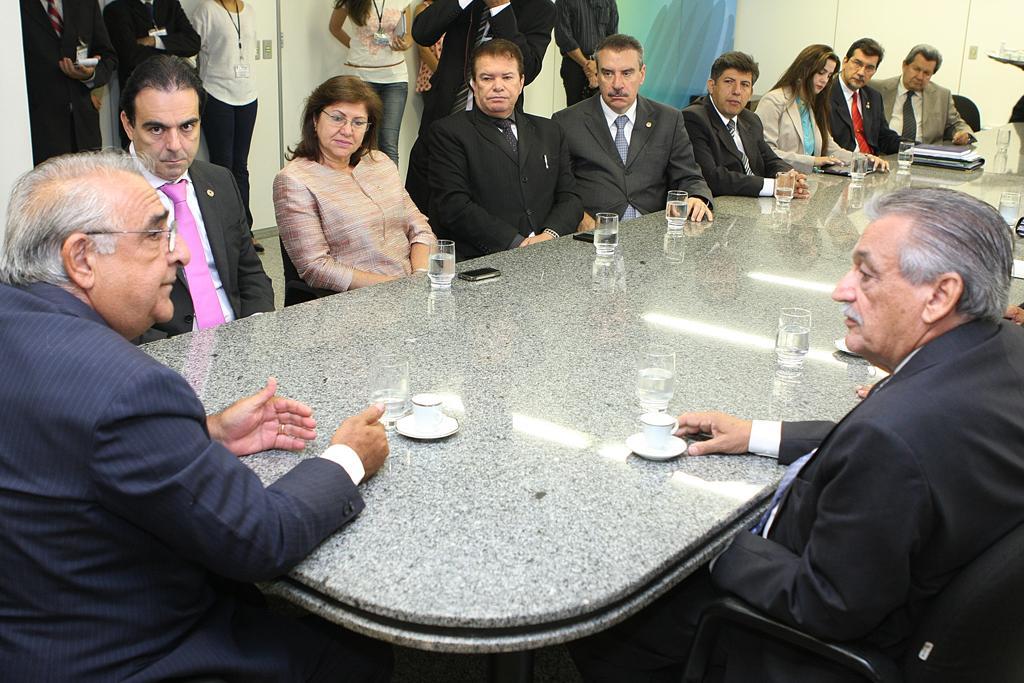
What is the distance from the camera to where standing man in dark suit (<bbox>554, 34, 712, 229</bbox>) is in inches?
168

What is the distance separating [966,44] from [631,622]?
379 inches

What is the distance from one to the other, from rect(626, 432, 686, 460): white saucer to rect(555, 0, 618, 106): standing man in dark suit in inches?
212

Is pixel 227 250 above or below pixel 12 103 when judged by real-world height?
below

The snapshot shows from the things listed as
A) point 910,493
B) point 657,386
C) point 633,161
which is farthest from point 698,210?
point 910,493

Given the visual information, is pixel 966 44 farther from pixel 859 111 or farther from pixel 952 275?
pixel 952 275

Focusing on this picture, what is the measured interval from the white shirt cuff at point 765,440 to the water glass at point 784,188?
277 cm

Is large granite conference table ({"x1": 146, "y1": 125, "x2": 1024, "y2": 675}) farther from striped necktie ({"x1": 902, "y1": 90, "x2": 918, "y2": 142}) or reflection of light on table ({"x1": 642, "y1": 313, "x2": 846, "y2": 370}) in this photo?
striped necktie ({"x1": 902, "y1": 90, "x2": 918, "y2": 142})

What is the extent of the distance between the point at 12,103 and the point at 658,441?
8.92 feet

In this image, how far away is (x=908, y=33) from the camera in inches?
388

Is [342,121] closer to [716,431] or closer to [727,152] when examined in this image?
[716,431]

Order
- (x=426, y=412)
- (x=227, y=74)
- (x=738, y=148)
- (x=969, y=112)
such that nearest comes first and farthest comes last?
1. (x=426, y=412)
2. (x=738, y=148)
3. (x=227, y=74)
4. (x=969, y=112)

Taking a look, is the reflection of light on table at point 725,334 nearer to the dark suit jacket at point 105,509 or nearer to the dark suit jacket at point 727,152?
the dark suit jacket at point 105,509

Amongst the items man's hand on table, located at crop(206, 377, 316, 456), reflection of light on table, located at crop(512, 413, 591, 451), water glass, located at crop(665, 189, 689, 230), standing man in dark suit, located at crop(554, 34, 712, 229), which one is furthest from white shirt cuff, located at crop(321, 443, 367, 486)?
standing man in dark suit, located at crop(554, 34, 712, 229)

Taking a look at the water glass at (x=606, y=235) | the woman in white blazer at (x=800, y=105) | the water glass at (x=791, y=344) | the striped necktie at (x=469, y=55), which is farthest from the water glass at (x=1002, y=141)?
the water glass at (x=791, y=344)
